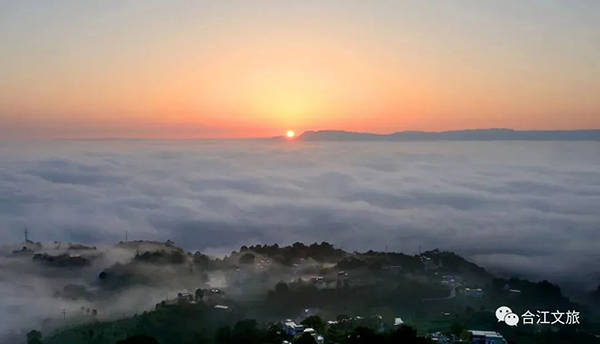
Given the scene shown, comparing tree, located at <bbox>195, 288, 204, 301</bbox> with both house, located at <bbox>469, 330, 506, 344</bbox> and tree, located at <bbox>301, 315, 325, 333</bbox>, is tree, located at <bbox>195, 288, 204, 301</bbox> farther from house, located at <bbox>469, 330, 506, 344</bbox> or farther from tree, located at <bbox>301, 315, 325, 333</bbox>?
house, located at <bbox>469, 330, 506, 344</bbox>

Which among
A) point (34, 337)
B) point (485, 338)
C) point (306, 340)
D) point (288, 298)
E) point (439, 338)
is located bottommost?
point (34, 337)

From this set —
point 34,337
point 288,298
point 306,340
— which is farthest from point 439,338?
point 34,337

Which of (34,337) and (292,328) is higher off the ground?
(292,328)

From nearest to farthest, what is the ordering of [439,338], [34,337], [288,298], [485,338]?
[485,338], [439,338], [34,337], [288,298]

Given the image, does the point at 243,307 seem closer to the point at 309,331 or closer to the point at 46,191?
the point at 309,331

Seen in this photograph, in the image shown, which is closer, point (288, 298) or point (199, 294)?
point (199, 294)

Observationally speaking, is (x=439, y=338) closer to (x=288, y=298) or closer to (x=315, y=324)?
(x=315, y=324)

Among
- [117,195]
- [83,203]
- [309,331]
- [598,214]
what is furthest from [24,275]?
[598,214]

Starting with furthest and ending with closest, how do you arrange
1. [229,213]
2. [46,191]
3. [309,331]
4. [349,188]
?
[349,188]
[46,191]
[229,213]
[309,331]

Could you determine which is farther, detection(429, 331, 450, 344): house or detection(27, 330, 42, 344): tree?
detection(27, 330, 42, 344): tree

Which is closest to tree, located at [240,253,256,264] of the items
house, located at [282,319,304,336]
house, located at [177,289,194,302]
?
house, located at [177,289,194,302]

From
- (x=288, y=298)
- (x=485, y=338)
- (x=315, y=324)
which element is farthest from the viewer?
(x=288, y=298)
